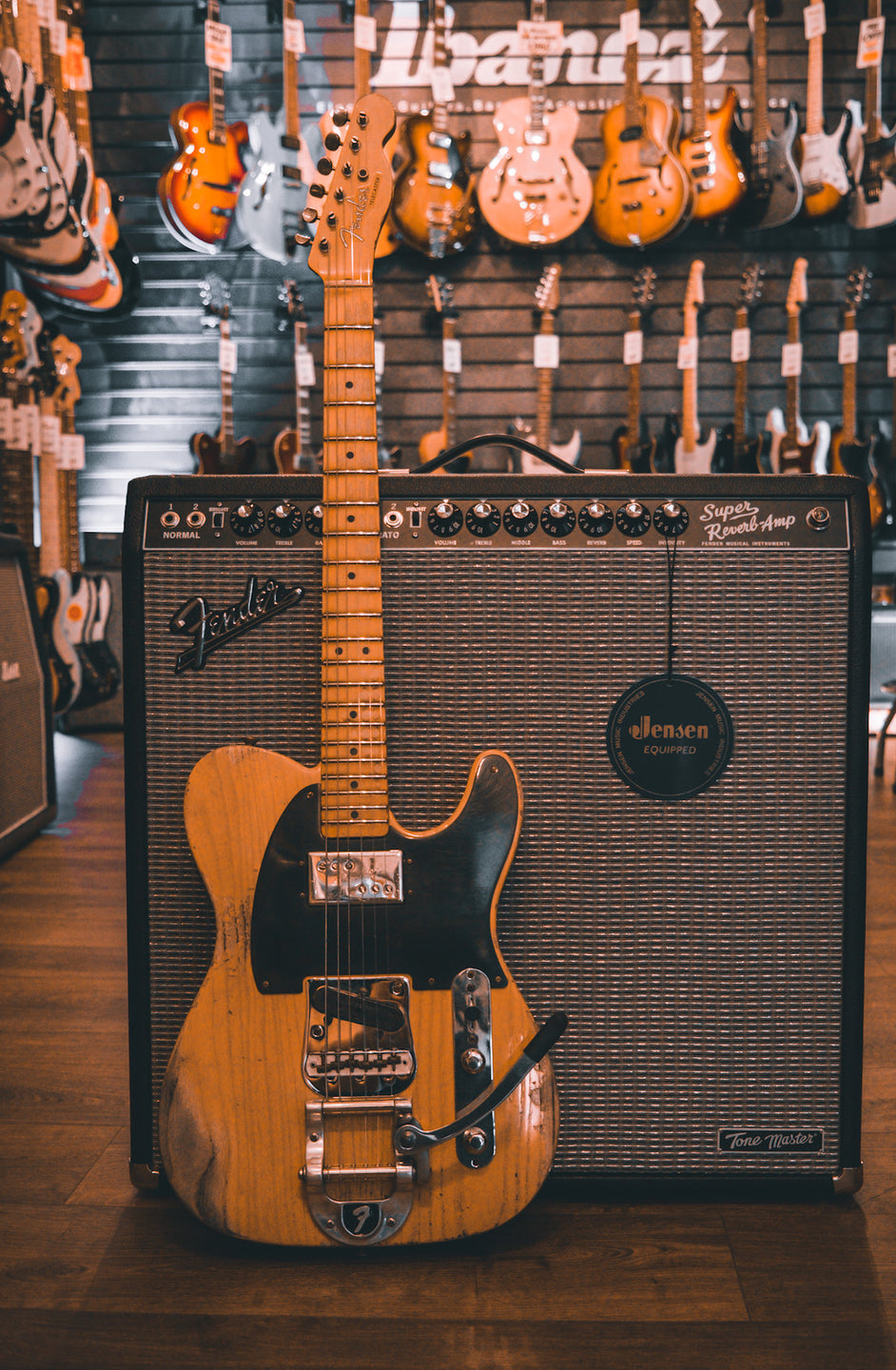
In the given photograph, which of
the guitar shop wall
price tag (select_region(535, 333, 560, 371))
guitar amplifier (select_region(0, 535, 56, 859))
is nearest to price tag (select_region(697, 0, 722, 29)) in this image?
the guitar shop wall

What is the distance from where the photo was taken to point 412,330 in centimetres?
398

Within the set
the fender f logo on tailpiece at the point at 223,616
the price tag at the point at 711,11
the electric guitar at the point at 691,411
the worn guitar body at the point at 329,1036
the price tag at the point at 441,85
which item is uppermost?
the price tag at the point at 711,11

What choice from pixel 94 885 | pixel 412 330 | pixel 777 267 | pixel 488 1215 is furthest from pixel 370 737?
pixel 777 267

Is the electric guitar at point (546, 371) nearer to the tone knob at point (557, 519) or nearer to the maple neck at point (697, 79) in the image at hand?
the maple neck at point (697, 79)

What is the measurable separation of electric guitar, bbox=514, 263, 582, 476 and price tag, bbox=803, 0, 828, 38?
120cm

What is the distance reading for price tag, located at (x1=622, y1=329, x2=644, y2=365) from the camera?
379 cm

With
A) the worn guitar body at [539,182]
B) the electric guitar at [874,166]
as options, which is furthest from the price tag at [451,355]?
the electric guitar at [874,166]

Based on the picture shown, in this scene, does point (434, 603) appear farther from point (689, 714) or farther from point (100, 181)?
point (100, 181)

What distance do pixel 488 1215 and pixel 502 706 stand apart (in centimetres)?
48

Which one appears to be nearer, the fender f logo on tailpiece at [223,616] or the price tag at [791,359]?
the fender f logo on tailpiece at [223,616]

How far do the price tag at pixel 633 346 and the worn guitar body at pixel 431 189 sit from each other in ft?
2.41

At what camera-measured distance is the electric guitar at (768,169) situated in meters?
3.62

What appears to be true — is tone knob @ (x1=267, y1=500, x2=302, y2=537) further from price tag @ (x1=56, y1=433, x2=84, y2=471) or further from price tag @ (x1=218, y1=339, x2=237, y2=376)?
price tag @ (x1=218, y1=339, x2=237, y2=376)

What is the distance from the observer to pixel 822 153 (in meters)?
3.64
